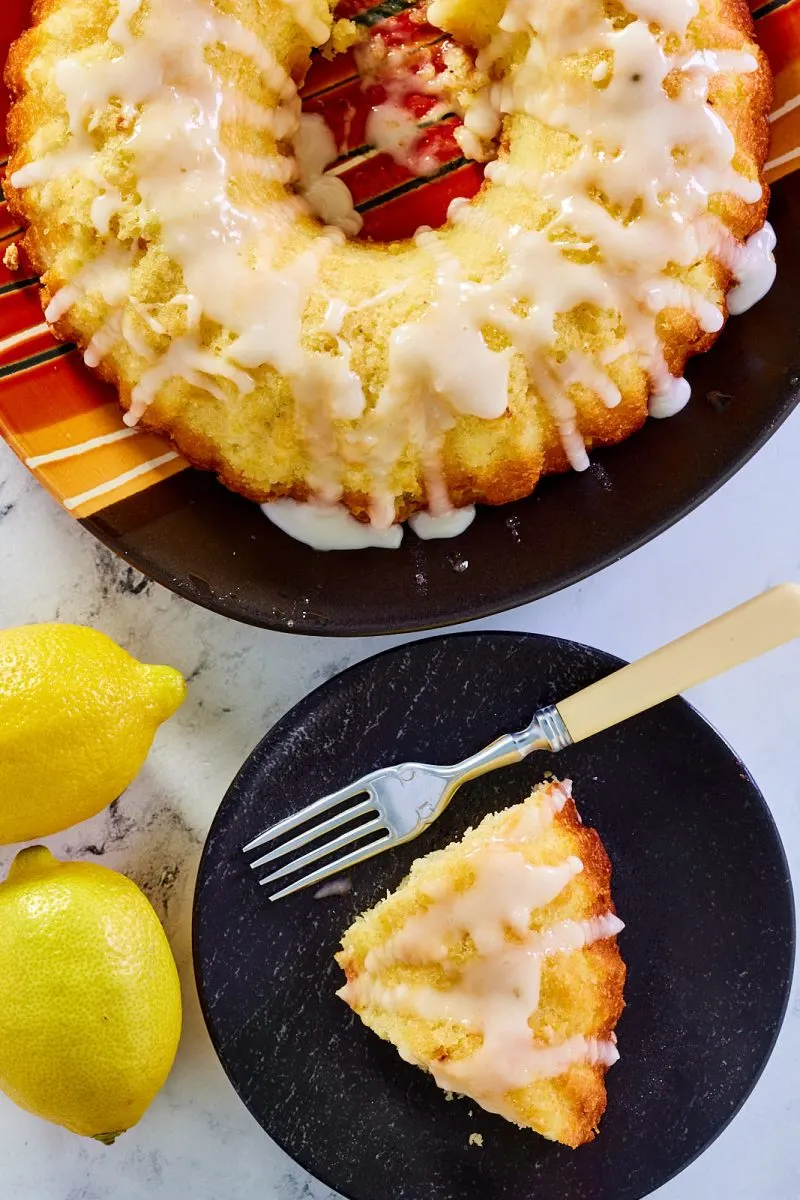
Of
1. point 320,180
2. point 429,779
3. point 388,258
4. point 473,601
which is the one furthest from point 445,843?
point 320,180

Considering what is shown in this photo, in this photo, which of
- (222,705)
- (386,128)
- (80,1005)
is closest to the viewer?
(80,1005)

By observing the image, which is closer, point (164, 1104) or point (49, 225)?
point (49, 225)

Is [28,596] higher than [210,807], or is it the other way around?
[28,596]

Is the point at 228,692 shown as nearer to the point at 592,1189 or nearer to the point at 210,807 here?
the point at 210,807

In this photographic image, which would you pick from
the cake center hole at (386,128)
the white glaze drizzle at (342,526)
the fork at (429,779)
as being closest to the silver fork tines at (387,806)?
the fork at (429,779)

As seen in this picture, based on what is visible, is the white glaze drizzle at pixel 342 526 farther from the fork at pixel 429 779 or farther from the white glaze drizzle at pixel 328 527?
the fork at pixel 429 779

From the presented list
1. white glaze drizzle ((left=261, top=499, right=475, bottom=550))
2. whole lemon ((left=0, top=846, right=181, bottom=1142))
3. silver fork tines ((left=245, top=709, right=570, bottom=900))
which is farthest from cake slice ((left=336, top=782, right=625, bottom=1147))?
white glaze drizzle ((left=261, top=499, right=475, bottom=550))

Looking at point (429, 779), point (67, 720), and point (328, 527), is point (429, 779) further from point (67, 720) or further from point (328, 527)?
point (67, 720)

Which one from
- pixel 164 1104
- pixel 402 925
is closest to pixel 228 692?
pixel 402 925
